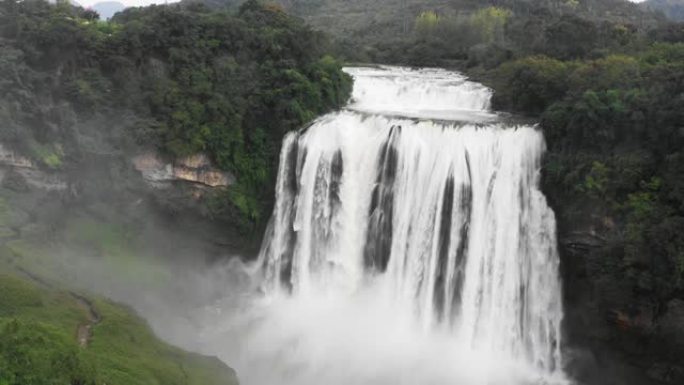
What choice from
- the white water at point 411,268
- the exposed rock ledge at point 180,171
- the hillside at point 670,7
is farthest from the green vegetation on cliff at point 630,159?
the hillside at point 670,7

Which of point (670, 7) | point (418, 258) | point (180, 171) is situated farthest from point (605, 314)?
point (670, 7)

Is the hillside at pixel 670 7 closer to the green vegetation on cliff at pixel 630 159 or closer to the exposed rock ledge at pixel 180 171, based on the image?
the green vegetation on cliff at pixel 630 159

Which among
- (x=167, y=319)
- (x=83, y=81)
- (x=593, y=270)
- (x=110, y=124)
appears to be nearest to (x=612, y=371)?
(x=593, y=270)

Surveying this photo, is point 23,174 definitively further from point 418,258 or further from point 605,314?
point 605,314

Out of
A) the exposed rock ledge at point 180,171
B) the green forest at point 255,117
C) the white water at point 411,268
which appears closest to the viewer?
the green forest at point 255,117

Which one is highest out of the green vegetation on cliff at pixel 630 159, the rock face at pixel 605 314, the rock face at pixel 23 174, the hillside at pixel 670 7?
the hillside at pixel 670 7

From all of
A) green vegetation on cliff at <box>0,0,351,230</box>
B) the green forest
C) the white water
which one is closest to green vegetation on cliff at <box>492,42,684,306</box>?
the green forest
